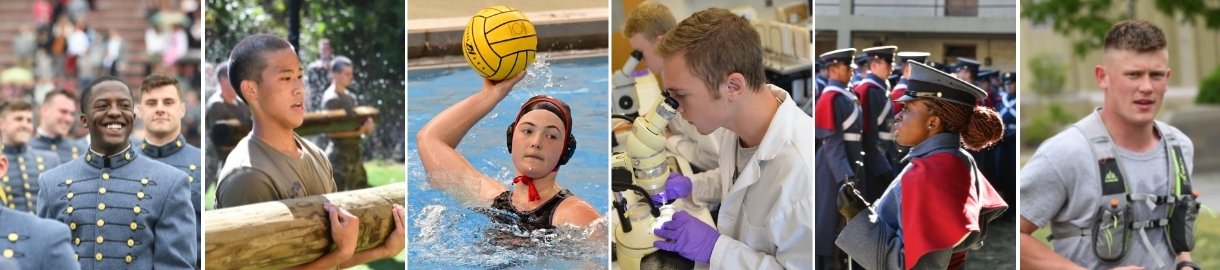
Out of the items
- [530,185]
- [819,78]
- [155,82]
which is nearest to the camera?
[530,185]

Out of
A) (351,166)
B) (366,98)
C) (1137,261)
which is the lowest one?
(1137,261)

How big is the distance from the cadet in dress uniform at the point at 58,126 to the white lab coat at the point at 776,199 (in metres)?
3.57

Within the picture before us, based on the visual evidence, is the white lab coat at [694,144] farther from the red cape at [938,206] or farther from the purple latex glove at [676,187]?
the red cape at [938,206]

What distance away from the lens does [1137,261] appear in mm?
4680

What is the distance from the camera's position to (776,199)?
4.34 metres

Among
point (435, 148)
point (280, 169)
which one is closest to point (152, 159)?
point (280, 169)

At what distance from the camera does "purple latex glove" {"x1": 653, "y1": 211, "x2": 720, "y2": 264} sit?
4.31m

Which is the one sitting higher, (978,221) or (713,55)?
(713,55)

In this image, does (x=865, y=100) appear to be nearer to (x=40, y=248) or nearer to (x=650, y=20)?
(x=650, y=20)

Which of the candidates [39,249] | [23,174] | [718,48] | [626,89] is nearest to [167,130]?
[39,249]

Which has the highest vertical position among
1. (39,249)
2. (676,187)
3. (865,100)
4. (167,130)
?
(865,100)

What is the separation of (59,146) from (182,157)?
1.37 m

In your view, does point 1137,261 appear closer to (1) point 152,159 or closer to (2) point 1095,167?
(2) point 1095,167

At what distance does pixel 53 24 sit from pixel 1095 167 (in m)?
6.87
